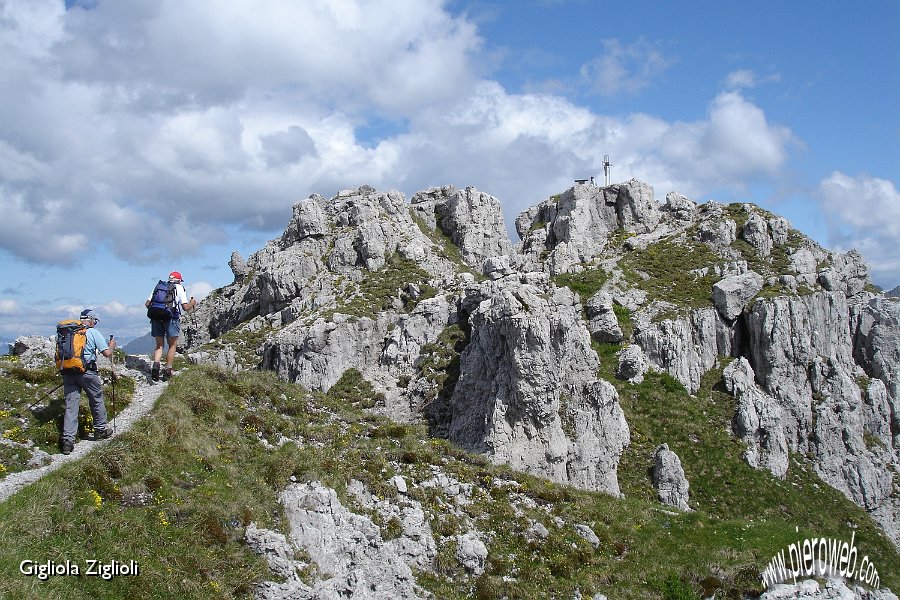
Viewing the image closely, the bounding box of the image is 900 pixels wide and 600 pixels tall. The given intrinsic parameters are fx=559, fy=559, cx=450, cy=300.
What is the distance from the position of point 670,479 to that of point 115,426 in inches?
1318

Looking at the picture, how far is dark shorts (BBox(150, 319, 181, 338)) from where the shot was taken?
19.4m

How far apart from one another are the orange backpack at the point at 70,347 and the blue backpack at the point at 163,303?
3.63 meters

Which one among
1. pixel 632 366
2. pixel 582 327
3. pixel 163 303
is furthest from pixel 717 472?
pixel 163 303

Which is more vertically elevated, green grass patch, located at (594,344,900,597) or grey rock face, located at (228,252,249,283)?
grey rock face, located at (228,252,249,283)

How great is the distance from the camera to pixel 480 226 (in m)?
69.4

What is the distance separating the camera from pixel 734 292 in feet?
169

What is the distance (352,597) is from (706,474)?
106ft

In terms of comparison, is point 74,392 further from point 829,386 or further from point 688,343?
point 829,386

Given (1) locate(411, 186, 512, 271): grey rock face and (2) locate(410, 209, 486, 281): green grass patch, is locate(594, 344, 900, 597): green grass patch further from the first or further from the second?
(1) locate(411, 186, 512, 271): grey rock face

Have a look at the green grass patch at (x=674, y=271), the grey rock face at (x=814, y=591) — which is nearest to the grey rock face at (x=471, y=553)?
the grey rock face at (x=814, y=591)

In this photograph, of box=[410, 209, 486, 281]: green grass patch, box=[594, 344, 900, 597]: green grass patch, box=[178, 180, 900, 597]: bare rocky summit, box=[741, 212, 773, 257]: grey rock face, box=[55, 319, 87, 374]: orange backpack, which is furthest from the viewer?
box=[410, 209, 486, 281]: green grass patch

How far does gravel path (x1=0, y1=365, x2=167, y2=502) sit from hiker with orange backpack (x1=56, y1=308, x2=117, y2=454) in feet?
1.36

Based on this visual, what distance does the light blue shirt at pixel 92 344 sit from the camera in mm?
15359

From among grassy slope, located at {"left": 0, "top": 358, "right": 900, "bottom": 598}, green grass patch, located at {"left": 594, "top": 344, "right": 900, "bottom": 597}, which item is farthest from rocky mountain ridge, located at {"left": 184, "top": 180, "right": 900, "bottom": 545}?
grassy slope, located at {"left": 0, "top": 358, "right": 900, "bottom": 598}
